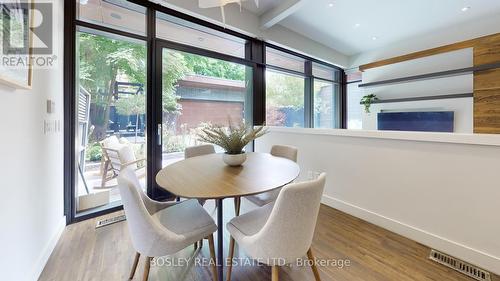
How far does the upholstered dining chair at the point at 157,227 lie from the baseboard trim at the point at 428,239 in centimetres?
189

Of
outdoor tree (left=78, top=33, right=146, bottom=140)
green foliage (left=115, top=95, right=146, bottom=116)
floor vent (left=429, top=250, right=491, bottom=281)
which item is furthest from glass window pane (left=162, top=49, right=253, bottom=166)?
floor vent (left=429, top=250, right=491, bottom=281)

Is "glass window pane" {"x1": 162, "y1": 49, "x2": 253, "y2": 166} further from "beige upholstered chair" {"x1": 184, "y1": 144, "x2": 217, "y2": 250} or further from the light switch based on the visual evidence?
the light switch

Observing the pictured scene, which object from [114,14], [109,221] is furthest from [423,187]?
[114,14]

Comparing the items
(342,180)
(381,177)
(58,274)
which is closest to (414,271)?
(381,177)

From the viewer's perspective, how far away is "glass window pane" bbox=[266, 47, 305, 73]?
431 centimetres

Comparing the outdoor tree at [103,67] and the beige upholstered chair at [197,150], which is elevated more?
the outdoor tree at [103,67]

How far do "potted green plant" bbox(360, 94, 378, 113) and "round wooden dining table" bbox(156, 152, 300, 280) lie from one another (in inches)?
181

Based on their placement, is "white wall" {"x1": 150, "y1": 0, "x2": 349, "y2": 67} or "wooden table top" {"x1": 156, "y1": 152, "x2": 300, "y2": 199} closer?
"wooden table top" {"x1": 156, "y1": 152, "x2": 300, "y2": 199}

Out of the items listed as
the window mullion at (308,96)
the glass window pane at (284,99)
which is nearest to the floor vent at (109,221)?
→ the glass window pane at (284,99)

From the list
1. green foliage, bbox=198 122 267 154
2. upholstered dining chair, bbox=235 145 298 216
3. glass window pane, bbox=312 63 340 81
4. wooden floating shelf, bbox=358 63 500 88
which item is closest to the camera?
green foliage, bbox=198 122 267 154

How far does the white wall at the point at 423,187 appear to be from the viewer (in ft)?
5.45

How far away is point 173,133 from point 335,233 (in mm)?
2457

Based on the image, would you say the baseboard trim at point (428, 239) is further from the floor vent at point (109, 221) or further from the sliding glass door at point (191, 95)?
the floor vent at point (109, 221)

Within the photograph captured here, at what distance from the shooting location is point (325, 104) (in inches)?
226
